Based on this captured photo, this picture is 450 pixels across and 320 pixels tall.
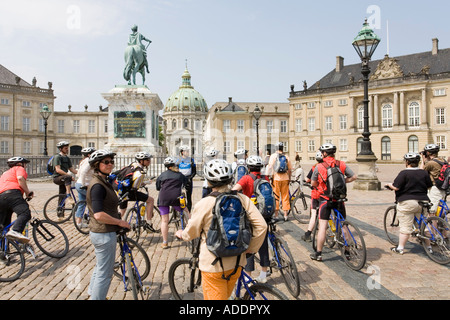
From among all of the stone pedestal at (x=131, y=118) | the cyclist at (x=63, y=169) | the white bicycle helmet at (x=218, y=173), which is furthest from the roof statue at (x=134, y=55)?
the white bicycle helmet at (x=218, y=173)

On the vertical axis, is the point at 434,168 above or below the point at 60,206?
above

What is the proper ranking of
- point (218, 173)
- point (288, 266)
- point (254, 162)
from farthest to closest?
point (254, 162) → point (288, 266) → point (218, 173)

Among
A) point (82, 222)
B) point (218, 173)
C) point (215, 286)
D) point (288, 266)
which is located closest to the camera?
point (215, 286)

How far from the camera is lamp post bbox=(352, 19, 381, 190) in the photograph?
14031 millimetres

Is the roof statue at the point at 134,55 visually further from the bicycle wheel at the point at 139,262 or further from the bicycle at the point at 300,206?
the bicycle wheel at the point at 139,262

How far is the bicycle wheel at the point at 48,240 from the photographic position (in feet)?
20.3

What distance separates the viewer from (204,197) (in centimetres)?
472

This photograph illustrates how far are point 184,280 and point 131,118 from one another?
17.3m

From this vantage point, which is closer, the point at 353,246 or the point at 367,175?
the point at 353,246

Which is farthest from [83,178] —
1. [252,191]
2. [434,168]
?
[434,168]

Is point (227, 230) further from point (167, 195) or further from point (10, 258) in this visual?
point (10, 258)

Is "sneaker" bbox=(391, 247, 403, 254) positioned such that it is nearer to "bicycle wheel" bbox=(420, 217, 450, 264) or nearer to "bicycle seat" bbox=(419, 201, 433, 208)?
"bicycle wheel" bbox=(420, 217, 450, 264)

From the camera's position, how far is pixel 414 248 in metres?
6.48

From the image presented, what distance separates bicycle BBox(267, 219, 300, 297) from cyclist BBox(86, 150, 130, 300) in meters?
2.15
